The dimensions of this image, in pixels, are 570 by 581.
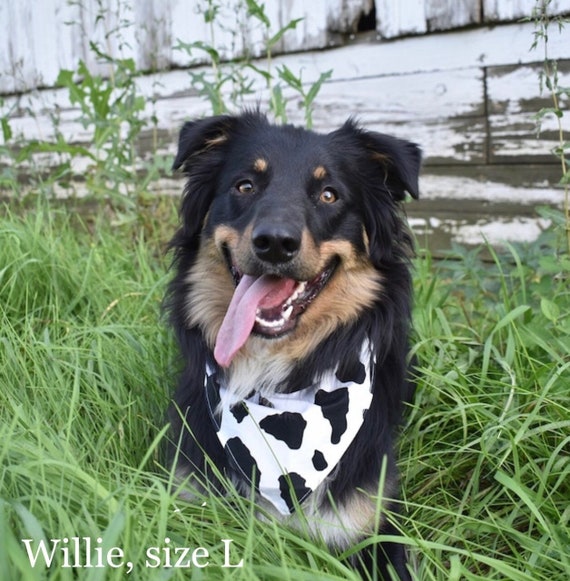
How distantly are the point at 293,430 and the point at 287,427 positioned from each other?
2cm

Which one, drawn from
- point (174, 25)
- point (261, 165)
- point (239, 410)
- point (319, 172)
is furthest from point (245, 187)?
point (174, 25)

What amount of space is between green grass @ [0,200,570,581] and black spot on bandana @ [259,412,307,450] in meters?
0.28

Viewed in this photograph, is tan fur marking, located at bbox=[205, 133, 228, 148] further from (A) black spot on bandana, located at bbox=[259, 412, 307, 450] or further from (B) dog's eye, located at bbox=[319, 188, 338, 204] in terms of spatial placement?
(A) black spot on bandana, located at bbox=[259, 412, 307, 450]

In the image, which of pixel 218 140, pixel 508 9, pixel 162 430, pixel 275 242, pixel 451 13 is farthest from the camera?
pixel 451 13

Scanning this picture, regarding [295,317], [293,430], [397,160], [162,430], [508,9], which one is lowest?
[293,430]

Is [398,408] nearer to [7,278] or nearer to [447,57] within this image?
[7,278]

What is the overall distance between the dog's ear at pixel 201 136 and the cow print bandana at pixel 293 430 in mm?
828

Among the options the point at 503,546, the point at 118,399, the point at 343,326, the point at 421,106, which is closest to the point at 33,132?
the point at 421,106

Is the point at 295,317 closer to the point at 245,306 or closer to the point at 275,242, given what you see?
the point at 245,306

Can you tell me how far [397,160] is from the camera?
2.59 metres

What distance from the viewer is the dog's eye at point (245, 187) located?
2.58 meters

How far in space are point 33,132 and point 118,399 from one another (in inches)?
209

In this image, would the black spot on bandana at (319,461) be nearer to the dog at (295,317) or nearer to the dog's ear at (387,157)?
the dog at (295,317)

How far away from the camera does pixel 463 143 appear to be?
4.92 m
